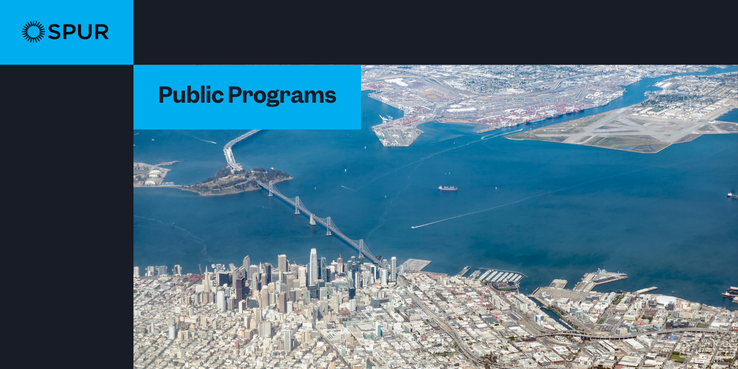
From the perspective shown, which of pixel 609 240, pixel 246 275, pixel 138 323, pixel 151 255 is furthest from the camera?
pixel 609 240

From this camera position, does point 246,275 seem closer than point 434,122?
Yes

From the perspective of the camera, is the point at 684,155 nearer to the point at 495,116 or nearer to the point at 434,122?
the point at 495,116

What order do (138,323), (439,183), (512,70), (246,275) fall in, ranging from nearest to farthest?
(138,323), (246,275), (439,183), (512,70)

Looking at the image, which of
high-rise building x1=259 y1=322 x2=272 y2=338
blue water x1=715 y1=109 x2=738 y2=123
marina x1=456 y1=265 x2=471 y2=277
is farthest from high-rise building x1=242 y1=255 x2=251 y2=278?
blue water x1=715 y1=109 x2=738 y2=123

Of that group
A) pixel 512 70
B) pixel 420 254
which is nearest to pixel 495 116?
pixel 512 70

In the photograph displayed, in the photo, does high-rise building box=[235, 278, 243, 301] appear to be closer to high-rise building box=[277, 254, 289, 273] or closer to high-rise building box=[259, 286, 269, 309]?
high-rise building box=[259, 286, 269, 309]

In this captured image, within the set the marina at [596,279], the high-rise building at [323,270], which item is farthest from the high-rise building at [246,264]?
the marina at [596,279]
